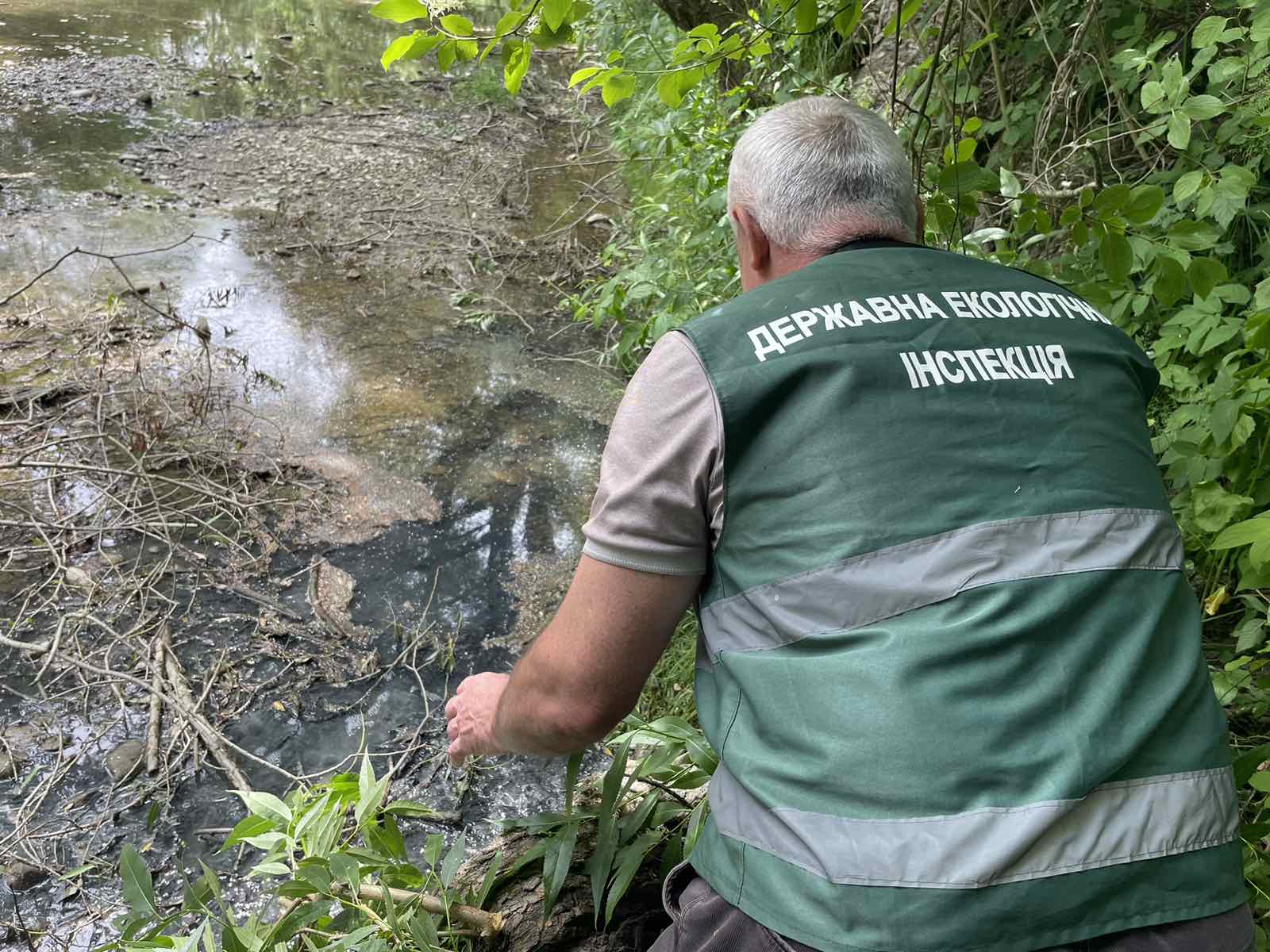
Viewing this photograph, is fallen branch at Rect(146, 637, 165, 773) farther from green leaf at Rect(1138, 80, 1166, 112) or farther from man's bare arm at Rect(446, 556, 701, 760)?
green leaf at Rect(1138, 80, 1166, 112)

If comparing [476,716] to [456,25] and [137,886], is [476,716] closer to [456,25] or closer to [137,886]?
[137,886]

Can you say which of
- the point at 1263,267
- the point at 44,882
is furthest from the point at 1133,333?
the point at 44,882

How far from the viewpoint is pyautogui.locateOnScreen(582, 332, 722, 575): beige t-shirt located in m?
1.32

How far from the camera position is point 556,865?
186 centimetres

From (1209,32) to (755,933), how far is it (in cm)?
224

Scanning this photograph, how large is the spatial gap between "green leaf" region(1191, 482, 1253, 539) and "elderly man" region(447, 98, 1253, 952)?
807mm

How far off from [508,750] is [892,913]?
0.76 metres

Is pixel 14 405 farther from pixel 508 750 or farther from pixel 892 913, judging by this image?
pixel 892 913

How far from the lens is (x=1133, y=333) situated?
276 cm

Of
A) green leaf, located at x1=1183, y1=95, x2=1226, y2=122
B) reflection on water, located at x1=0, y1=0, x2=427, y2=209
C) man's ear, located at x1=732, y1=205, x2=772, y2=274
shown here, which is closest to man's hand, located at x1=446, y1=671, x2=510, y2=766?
man's ear, located at x1=732, y1=205, x2=772, y2=274

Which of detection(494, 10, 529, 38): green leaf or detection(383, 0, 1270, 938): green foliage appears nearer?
detection(494, 10, 529, 38): green leaf

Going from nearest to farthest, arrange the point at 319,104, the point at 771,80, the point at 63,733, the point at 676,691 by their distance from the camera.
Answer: the point at 63,733
the point at 676,691
the point at 771,80
the point at 319,104

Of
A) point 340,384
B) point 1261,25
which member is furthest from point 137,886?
point 340,384

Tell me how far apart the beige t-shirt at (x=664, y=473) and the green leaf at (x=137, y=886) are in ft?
3.76
